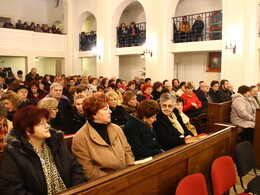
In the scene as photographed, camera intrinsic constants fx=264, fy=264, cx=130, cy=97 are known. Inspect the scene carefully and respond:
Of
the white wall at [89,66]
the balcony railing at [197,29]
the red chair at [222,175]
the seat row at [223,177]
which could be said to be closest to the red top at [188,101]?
the seat row at [223,177]

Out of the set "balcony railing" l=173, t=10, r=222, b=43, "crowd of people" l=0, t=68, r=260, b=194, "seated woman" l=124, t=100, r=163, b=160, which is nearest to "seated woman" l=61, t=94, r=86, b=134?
"crowd of people" l=0, t=68, r=260, b=194

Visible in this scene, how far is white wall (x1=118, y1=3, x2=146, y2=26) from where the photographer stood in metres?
15.4

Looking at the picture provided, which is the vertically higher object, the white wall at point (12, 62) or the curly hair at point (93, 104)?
the white wall at point (12, 62)

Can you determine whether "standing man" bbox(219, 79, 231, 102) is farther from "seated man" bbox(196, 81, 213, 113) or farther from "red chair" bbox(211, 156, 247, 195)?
"red chair" bbox(211, 156, 247, 195)

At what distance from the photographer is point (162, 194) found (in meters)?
2.48

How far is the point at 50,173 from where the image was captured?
2.08 meters

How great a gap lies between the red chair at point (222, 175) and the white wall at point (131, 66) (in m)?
12.7


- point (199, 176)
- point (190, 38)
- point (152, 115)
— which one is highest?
point (190, 38)

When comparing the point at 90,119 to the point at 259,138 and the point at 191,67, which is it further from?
the point at 191,67

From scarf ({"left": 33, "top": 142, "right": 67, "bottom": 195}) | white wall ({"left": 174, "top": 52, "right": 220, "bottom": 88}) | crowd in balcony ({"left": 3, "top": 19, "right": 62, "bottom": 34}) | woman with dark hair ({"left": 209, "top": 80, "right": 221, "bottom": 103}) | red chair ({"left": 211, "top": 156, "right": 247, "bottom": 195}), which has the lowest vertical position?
red chair ({"left": 211, "top": 156, "right": 247, "bottom": 195})

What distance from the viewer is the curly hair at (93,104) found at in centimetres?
255

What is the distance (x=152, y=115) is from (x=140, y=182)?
1.01 meters

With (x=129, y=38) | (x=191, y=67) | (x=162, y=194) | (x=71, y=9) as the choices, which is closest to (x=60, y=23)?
(x=71, y=9)

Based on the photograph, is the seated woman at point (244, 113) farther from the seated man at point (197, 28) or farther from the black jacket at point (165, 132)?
the seated man at point (197, 28)
